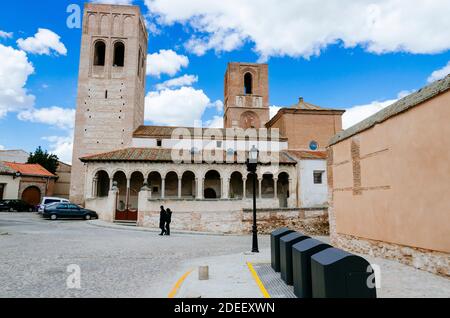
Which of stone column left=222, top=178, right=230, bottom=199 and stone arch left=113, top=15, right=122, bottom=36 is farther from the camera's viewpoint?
stone arch left=113, top=15, right=122, bottom=36

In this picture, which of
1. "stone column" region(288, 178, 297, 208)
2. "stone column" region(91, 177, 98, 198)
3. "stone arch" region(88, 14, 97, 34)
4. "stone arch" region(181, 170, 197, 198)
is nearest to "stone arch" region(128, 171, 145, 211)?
"stone column" region(91, 177, 98, 198)

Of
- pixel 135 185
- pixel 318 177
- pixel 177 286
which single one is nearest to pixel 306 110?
pixel 318 177

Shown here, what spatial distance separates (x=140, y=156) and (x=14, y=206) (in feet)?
46.8

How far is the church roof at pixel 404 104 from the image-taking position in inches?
277

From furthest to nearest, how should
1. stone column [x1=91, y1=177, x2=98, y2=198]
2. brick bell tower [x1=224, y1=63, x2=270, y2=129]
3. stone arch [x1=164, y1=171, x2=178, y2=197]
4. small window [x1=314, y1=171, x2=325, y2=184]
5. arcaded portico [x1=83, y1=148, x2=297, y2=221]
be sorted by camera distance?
1. brick bell tower [x1=224, y1=63, x2=270, y2=129]
2. stone arch [x1=164, y1=171, x2=178, y2=197]
3. small window [x1=314, y1=171, x2=325, y2=184]
4. arcaded portico [x1=83, y1=148, x2=297, y2=221]
5. stone column [x1=91, y1=177, x2=98, y2=198]

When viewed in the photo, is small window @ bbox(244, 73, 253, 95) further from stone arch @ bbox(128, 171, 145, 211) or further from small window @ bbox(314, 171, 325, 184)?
stone arch @ bbox(128, 171, 145, 211)

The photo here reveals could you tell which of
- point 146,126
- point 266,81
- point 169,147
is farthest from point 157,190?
point 266,81

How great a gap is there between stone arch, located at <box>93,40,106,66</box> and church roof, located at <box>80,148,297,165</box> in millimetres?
12409

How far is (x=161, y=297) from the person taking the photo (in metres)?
5.39

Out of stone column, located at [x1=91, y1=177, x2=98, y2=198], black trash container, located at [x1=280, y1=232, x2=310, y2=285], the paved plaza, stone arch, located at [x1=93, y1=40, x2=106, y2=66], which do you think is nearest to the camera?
the paved plaza

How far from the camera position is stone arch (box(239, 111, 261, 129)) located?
45.2 m

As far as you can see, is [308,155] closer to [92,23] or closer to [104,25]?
[104,25]

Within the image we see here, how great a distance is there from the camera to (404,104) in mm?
8312
